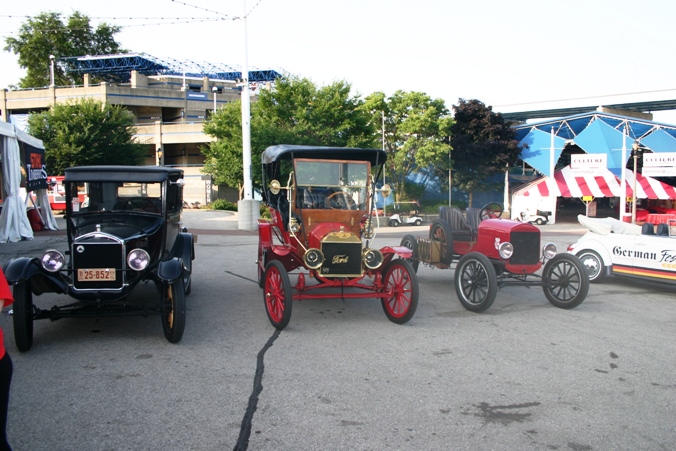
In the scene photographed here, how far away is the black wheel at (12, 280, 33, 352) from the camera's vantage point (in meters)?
5.55

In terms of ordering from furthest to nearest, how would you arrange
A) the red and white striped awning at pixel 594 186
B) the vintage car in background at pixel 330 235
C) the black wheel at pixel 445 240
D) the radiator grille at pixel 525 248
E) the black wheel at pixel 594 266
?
the red and white striped awning at pixel 594 186 → the black wheel at pixel 594 266 → the black wheel at pixel 445 240 → the radiator grille at pixel 525 248 → the vintage car in background at pixel 330 235

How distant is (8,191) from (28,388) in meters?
13.3

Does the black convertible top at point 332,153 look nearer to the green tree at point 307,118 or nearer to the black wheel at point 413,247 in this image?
the black wheel at point 413,247

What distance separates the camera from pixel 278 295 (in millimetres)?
6926

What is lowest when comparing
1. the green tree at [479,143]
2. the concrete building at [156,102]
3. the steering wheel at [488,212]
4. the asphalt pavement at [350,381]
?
the asphalt pavement at [350,381]

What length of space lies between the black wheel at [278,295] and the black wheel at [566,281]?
13.4ft

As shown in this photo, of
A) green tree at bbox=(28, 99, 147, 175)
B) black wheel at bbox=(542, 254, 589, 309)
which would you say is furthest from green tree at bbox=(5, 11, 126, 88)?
black wheel at bbox=(542, 254, 589, 309)

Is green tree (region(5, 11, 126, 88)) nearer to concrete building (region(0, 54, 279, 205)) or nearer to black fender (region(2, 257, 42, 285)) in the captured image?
concrete building (region(0, 54, 279, 205))

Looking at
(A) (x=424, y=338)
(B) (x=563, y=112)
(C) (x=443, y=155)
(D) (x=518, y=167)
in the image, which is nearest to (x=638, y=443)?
(A) (x=424, y=338)

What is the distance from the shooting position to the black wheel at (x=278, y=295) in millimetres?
6586

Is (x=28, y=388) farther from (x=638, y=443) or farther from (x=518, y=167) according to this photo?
(x=518, y=167)

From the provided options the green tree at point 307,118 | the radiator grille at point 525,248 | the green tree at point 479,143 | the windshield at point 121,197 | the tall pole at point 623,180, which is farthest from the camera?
the green tree at point 479,143

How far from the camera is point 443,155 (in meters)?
35.7

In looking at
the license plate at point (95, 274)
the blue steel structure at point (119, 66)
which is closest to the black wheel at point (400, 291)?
the license plate at point (95, 274)
